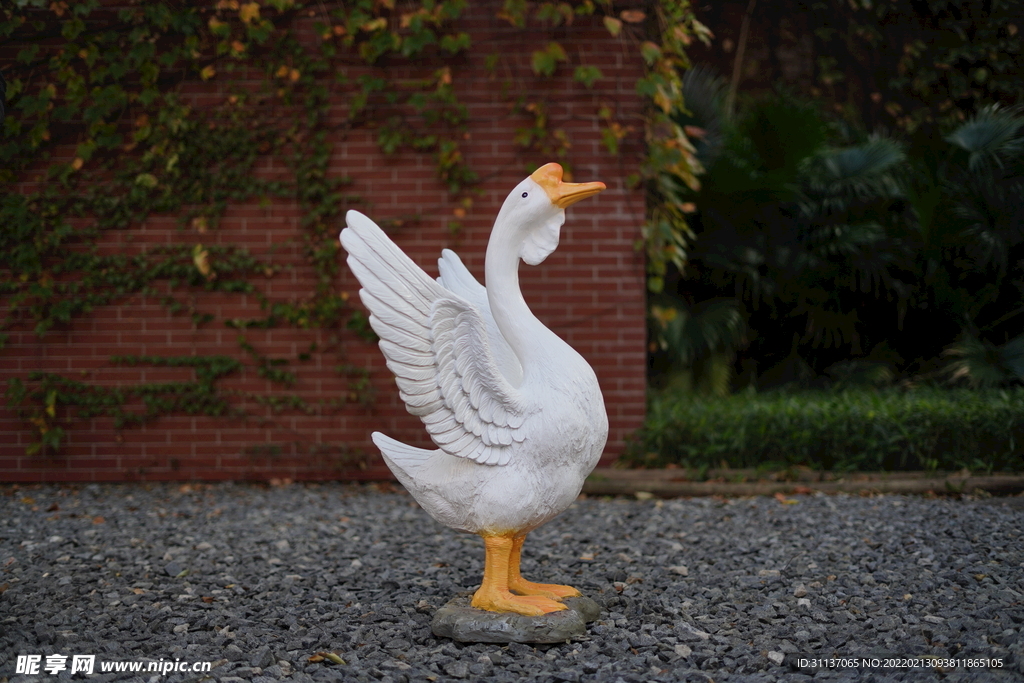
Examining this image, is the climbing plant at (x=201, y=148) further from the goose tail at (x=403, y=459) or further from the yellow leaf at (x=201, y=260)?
the goose tail at (x=403, y=459)

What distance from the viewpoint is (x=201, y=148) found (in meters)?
5.48

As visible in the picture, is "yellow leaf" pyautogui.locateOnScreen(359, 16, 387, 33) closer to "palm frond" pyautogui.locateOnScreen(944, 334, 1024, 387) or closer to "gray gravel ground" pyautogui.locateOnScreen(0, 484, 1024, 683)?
"gray gravel ground" pyautogui.locateOnScreen(0, 484, 1024, 683)

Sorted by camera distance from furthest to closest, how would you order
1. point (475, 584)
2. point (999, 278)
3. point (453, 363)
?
point (999, 278) < point (475, 584) < point (453, 363)

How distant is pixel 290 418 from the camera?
553cm

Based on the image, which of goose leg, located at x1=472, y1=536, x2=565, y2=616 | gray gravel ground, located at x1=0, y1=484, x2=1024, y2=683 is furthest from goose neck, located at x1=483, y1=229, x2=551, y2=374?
gray gravel ground, located at x1=0, y1=484, x2=1024, y2=683

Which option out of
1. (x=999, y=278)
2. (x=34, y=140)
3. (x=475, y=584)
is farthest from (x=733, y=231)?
(x=34, y=140)

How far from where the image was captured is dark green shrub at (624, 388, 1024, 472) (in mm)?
4902

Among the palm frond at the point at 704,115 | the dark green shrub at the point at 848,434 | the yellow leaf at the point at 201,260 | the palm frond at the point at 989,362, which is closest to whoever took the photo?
the dark green shrub at the point at 848,434

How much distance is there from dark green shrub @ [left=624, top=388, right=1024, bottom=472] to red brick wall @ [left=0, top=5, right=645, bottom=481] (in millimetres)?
359

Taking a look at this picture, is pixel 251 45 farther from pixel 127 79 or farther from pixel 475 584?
pixel 475 584

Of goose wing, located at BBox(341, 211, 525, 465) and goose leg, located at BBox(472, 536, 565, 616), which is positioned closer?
goose wing, located at BBox(341, 211, 525, 465)

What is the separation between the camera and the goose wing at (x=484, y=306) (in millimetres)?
2871

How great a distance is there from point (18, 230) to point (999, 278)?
272 inches

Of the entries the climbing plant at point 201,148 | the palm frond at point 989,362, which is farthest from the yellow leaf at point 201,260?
the palm frond at point 989,362
